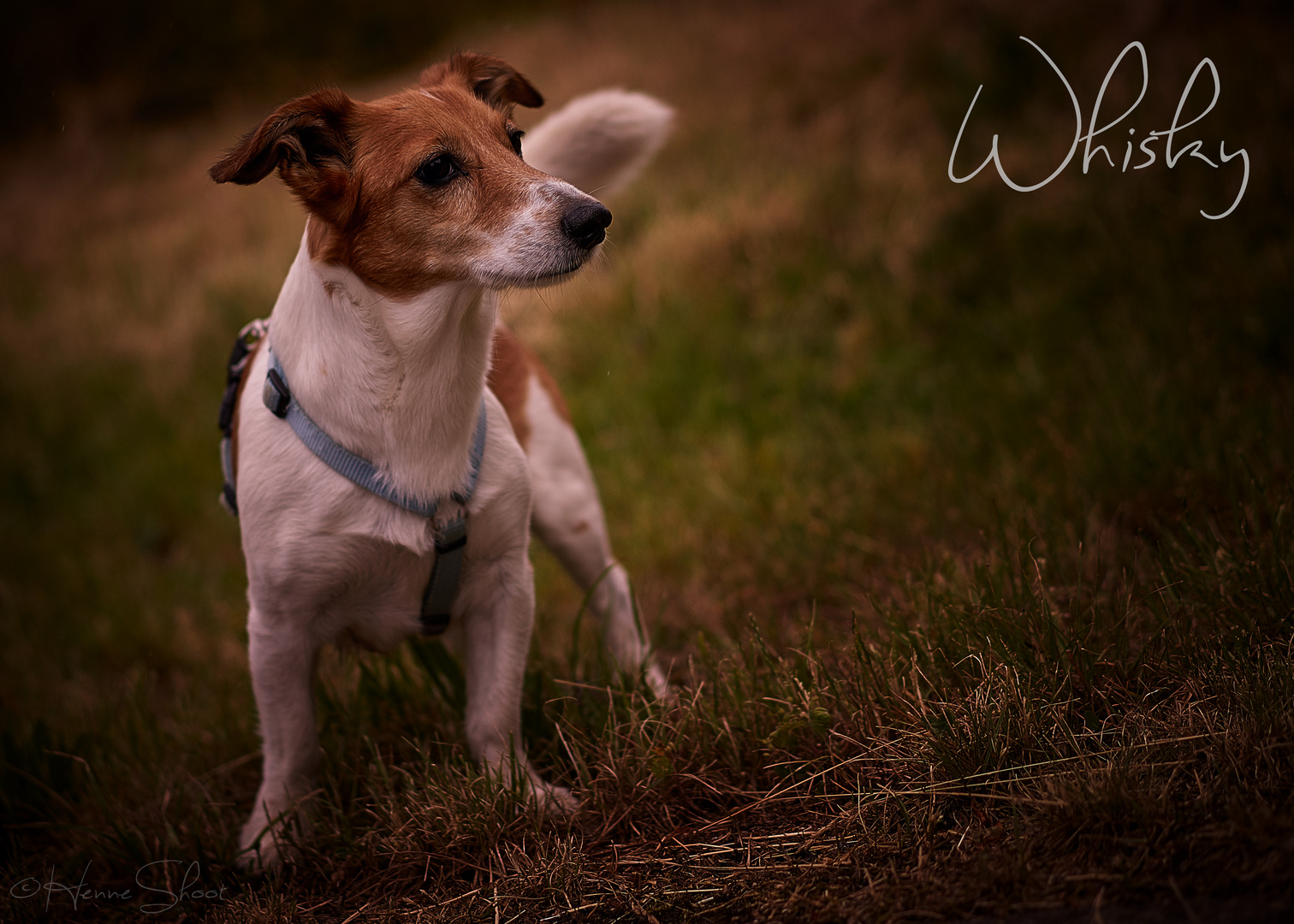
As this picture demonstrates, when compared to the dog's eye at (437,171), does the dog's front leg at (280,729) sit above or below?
below

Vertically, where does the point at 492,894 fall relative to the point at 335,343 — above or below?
below

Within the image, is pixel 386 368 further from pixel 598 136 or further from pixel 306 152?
pixel 598 136

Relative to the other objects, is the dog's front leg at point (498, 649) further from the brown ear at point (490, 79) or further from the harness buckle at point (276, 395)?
the brown ear at point (490, 79)

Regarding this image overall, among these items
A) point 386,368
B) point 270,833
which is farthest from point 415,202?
point 270,833

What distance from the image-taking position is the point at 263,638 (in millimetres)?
2656

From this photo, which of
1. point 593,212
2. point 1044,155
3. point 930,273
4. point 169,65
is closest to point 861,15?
point 1044,155

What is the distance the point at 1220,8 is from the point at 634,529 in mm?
6351

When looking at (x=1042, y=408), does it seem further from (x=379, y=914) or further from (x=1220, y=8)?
(x=1220, y=8)

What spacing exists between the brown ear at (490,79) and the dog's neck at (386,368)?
805 millimetres

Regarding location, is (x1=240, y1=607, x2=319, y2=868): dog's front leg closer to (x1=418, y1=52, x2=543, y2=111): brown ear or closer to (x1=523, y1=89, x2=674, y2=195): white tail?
(x1=418, y1=52, x2=543, y2=111): brown ear

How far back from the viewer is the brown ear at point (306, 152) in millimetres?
2402
